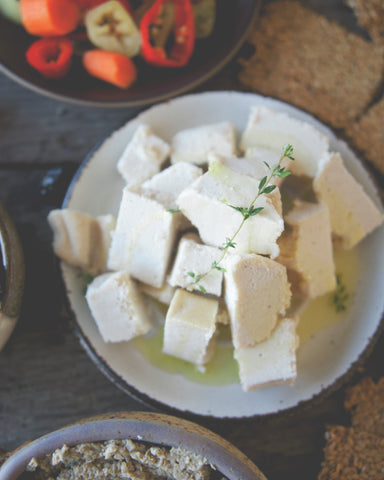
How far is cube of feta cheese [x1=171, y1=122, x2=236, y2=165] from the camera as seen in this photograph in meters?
1.66

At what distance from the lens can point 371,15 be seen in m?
1.88

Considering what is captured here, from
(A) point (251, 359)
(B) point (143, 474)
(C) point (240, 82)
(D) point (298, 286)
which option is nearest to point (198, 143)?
(C) point (240, 82)

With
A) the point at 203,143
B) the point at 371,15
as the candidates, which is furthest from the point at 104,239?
the point at 371,15

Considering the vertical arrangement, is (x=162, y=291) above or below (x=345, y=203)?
below

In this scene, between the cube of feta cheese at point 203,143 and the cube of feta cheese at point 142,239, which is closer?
the cube of feta cheese at point 142,239

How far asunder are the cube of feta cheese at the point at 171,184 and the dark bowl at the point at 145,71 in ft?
1.03

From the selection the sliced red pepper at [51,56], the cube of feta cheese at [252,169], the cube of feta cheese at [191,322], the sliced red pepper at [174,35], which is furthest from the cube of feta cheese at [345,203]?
the sliced red pepper at [51,56]

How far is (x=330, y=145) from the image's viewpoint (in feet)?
5.52

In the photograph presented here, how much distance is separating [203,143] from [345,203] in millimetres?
513

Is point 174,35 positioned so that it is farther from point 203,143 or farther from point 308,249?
point 308,249

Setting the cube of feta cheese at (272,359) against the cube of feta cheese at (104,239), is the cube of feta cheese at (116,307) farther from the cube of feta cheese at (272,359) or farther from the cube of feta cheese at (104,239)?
the cube of feta cheese at (272,359)

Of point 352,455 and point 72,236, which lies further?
point 352,455

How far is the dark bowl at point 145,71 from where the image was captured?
170 centimetres

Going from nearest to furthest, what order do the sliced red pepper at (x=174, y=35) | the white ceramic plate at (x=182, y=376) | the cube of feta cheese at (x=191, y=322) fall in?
the cube of feta cheese at (x=191, y=322), the white ceramic plate at (x=182, y=376), the sliced red pepper at (x=174, y=35)
